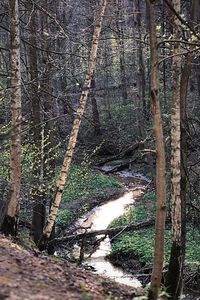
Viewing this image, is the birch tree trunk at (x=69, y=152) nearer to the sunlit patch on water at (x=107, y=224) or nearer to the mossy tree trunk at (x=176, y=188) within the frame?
the sunlit patch on water at (x=107, y=224)

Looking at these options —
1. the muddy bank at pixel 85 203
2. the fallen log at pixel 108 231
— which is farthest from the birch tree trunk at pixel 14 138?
the muddy bank at pixel 85 203

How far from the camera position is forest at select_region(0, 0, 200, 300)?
6.63 m

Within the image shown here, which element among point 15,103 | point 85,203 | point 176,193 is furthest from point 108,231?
point 176,193

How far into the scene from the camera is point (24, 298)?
196 inches

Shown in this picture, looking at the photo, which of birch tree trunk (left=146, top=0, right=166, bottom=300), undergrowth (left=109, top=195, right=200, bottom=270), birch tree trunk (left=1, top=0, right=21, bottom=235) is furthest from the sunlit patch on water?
birch tree trunk (left=146, top=0, right=166, bottom=300)

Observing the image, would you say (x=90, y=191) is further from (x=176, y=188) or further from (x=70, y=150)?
(x=176, y=188)

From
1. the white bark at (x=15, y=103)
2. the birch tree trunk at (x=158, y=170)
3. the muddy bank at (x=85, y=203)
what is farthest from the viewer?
the muddy bank at (x=85, y=203)

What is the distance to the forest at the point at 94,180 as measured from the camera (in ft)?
21.8

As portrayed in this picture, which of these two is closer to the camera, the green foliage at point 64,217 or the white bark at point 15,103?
the white bark at point 15,103

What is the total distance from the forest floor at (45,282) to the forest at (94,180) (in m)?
0.03

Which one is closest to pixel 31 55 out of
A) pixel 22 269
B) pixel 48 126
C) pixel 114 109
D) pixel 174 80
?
pixel 48 126

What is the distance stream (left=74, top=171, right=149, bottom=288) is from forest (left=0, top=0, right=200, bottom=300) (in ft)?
0.15

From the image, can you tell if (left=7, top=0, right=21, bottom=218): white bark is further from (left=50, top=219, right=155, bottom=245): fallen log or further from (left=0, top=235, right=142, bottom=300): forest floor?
(left=50, top=219, right=155, bottom=245): fallen log

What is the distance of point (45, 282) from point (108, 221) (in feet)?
38.0
